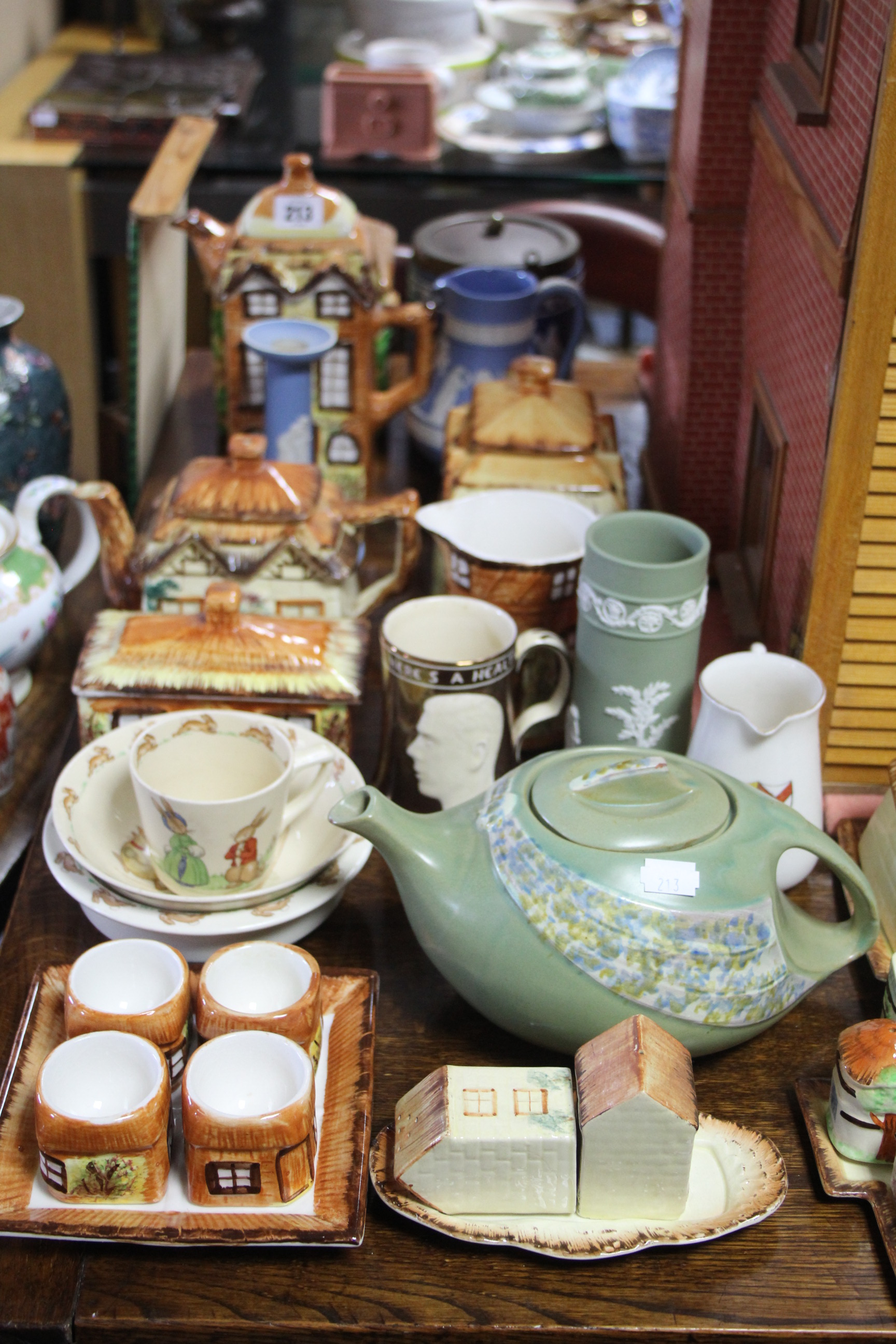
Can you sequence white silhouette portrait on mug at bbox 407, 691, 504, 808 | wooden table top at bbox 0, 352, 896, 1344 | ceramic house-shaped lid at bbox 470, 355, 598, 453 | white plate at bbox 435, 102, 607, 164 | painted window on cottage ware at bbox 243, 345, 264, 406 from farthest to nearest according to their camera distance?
white plate at bbox 435, 102, 607, 164
painted window on cottage ware at bbox 243, 345, 264, 406
ceramic house-shaped lid at bbox 470, 355, 598, 453
white silhouette portrait on mug at bbox 407, 691, 504, 808
wooden table top at bbox 0, 352, 896, 1344

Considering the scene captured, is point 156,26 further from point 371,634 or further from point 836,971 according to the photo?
point 836,971

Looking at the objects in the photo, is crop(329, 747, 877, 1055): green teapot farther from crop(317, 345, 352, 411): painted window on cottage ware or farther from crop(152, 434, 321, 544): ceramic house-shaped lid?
crop(317, 345, 352, 411): painted window on cottage ware

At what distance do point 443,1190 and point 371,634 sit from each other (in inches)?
30.9

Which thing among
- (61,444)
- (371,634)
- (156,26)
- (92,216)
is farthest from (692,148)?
(156,26)

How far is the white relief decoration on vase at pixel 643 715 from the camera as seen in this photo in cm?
118

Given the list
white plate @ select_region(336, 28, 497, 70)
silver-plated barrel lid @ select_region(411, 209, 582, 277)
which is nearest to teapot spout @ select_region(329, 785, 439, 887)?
silver-plated barrel lid @ select_region(411, 209, 582, 277)

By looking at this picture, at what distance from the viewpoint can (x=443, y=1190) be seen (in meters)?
0.86

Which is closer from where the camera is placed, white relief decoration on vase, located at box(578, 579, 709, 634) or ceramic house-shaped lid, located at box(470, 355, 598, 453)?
white relief decoration on vase, located at box(578, 579, 709, 634)

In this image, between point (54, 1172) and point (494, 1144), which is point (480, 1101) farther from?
point (54, 1172)

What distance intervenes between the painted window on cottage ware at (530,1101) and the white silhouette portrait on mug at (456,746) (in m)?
0.33

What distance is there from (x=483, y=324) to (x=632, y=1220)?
3.74 ft

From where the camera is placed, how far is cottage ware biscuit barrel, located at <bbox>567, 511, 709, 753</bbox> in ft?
3.74

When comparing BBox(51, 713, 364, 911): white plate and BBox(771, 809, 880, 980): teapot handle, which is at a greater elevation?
BBox(771, 809, 880, 980): teapot handle

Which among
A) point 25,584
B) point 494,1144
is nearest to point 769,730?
point 494,1144
